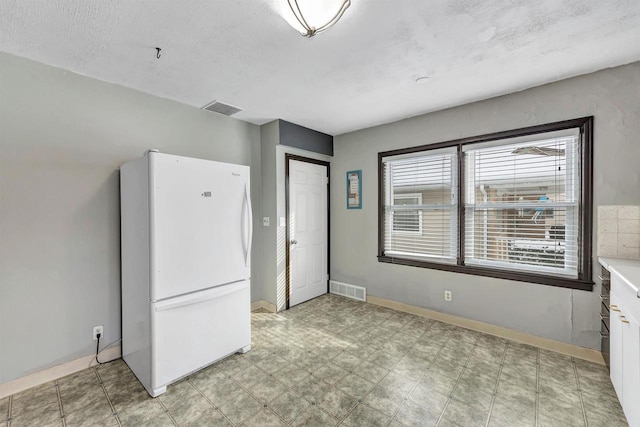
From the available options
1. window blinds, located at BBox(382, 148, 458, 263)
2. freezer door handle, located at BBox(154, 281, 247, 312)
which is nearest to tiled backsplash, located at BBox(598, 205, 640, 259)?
window blinds, located at BBox(382, 148, 458, 263)

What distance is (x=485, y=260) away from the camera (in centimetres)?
296

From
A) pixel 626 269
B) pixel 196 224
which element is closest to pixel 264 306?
pixel 196 224

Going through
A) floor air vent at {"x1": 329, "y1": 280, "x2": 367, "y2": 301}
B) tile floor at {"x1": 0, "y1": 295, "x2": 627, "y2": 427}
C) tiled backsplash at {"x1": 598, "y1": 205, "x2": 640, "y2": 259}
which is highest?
tiled backsplash at {"x1": 598, "y1": 205, "x2": 640, "y2": 259}

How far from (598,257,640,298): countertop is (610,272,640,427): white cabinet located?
3 centimetres

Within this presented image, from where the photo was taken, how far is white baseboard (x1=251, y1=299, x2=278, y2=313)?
3.56 m

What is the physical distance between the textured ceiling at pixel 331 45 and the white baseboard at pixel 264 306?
2.48m

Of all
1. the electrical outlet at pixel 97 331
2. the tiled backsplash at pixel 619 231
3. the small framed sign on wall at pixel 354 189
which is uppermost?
the small framed sign on wall at pixel 354 189

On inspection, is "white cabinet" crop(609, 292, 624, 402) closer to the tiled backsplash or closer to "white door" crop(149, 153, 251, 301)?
the tiled backsplash

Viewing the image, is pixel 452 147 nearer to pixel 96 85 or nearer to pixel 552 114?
pixel 552 114

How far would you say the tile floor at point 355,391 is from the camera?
5.74 ft

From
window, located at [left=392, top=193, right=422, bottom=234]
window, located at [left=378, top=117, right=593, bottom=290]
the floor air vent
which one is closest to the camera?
window, located at [left=378, top=117, right=593, bottom=290]

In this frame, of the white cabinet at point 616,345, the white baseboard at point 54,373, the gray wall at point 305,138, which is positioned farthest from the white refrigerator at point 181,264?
the white cabinet at point 616,345

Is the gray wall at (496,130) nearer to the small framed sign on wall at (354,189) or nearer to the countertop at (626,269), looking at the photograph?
the small framed sign on wall at (354,189)

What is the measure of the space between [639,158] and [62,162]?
4.54 meters
